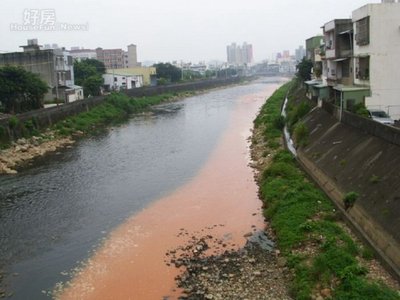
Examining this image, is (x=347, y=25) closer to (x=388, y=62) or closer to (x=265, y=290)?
(x=388, y=62)

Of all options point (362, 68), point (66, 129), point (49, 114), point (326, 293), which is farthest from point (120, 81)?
point (326, 293)

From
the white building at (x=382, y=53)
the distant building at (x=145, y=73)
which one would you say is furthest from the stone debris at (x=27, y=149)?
the distant building at (x=145, y=73)

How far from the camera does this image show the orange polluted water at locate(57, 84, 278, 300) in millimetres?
12203

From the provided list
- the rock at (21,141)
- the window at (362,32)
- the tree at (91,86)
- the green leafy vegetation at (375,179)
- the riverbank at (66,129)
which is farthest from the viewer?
the tree at (91,86)

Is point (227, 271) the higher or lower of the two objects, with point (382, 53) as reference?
lower

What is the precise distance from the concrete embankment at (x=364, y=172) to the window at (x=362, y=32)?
4009 millimetres

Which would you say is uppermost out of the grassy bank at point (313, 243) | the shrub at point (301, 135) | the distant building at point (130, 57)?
the distant building at point (130, 57)

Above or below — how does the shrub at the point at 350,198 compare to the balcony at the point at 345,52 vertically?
below

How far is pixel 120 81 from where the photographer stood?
→ 2793 inches

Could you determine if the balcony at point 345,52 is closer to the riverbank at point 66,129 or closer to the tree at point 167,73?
the riverbank at point 66,129

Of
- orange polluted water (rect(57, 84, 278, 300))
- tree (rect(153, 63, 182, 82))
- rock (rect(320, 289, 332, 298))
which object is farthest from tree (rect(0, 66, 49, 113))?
tree (rect(153, 63, 182, 82))

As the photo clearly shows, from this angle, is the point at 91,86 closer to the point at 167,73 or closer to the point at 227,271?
the point at 167,73

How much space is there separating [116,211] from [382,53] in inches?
565

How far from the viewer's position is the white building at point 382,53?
2223cm
